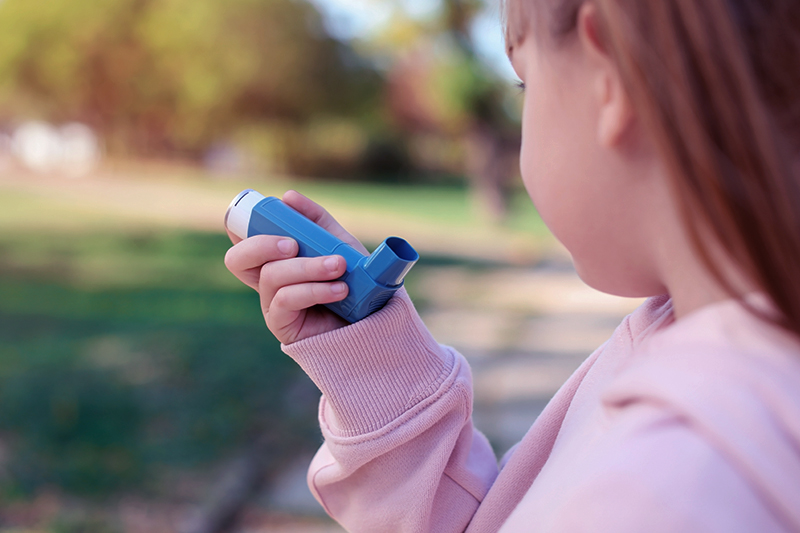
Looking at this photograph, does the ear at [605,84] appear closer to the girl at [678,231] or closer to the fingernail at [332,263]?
the girl at [678,231]

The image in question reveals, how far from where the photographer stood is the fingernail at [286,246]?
0.85 metres

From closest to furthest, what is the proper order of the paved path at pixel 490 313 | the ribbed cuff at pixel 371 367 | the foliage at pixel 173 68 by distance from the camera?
the ribbed cuff at pixel 371 367
the paved path at pixel 490 313
the foliage at pixel 173 68

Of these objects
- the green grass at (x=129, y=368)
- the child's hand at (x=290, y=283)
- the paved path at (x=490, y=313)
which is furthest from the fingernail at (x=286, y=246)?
the green grass at (x=129, y=368)

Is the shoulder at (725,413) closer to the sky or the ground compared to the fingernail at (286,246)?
closer to the ground

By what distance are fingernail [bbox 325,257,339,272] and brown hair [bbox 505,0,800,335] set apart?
0.43 meters

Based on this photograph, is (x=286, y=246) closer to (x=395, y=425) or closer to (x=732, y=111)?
(x=395, y=425)

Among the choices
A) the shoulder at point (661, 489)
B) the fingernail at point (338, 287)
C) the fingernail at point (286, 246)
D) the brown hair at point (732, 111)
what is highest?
the brown hair at point (732, 111)

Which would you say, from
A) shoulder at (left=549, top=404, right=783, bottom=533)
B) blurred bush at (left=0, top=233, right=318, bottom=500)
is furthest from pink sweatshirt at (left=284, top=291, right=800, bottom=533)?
blurred bush at (left=0, top=233, right=318, bottom=500)

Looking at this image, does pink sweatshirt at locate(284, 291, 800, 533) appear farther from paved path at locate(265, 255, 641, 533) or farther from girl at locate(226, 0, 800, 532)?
paved path at locate(265, 255, 641, 533)

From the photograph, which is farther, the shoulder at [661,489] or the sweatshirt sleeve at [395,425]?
the sweatshirt sleeve at [395,425]

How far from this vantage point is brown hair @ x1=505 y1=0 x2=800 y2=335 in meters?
0.46

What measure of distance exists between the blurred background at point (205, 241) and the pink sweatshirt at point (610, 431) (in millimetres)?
410

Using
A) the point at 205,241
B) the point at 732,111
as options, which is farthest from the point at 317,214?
the point at 205,241

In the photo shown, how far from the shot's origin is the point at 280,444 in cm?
294
